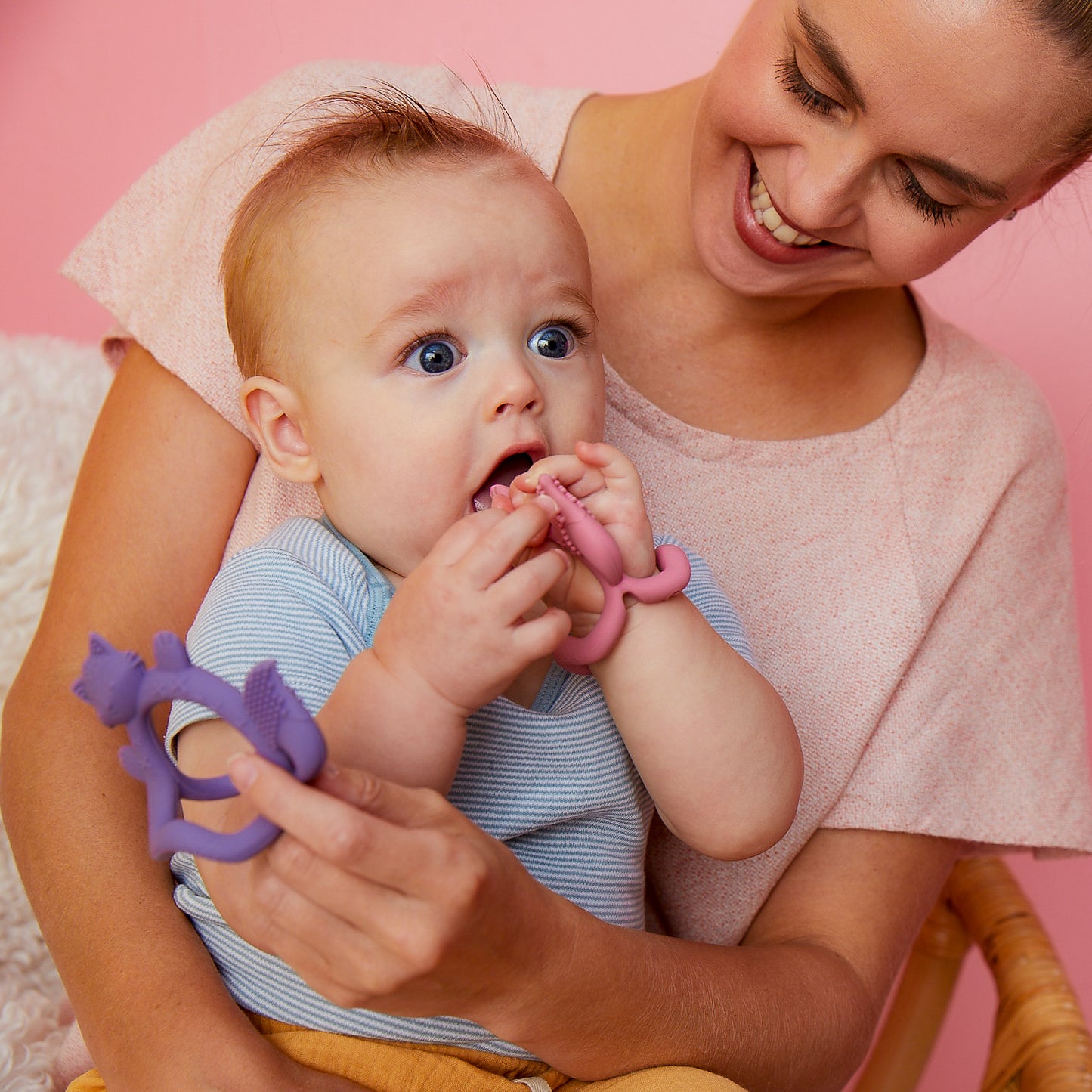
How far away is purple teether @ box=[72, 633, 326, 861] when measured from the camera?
2.35 feet

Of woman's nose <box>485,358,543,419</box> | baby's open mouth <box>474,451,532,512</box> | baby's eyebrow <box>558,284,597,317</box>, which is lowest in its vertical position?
baby's open mouth <box>474,451,532,512</box>

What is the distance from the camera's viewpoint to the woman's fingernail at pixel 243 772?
708 millimetres

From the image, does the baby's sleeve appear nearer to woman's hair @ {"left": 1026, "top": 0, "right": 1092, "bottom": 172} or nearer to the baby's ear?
the baby's ear

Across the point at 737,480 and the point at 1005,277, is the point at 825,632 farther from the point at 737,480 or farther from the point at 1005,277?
the point at 1005,277

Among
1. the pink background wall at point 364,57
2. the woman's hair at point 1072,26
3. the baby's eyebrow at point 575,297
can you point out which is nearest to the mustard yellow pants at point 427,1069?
the baby's eyebrow at point 575,297

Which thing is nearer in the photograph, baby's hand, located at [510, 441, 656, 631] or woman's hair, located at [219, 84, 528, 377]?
baby's hand, located at [510, 441, 656, 631]

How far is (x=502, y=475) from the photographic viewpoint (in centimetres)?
104

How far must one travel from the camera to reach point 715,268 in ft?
4.53

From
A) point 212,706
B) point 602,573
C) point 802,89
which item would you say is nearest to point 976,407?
point 802,89

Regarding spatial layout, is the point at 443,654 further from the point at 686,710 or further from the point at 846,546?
the point at 846,546

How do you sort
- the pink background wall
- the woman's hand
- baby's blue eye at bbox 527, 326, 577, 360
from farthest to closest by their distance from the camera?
1. the pink background wall
2. baby's blue eye at bbox 527, 326, 577, 360
3. the woman's hand

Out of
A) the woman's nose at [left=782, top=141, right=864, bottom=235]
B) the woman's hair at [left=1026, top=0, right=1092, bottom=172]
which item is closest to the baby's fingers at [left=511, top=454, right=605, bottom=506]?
the woman's nose at [left=782, top=141, right=864, bottom=235]

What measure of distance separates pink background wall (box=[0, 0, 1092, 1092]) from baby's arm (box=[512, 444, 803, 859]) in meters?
1.31

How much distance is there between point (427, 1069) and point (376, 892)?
34 centimetres
